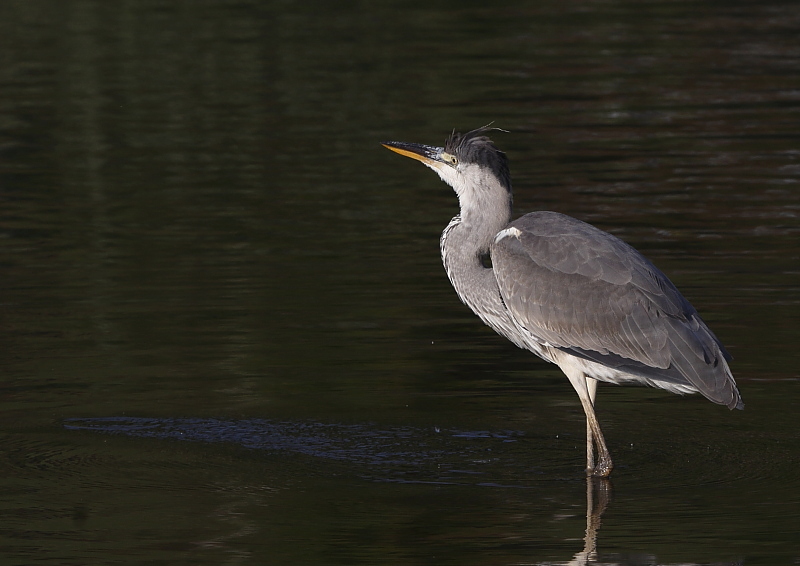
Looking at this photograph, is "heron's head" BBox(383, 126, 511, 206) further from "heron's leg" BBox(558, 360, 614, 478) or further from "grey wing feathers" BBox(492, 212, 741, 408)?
"heron's leg" BBox(558, 360, 614, 478)

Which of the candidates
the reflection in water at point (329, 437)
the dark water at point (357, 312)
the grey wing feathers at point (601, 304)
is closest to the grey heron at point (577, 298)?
the grey wing feathers at point (601, 304)

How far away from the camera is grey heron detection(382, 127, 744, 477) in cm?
782

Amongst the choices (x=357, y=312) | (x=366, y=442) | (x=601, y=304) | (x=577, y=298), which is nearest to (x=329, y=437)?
(x=366, y=442)

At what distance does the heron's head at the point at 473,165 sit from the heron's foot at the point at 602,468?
169 cm

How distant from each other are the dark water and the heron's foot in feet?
0.22

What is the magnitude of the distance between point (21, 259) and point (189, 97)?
30.6 feet

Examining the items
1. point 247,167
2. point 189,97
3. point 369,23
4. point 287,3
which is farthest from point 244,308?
point 287,3

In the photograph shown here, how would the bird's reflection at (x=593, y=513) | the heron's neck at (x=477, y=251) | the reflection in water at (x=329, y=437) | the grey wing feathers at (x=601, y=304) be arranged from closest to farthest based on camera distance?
1. the bird's reflection at (x=593, y=513)
2. the grey wing feathers at (x=601, y=304)
3. the reflection in water at (x=329, y=437)
4. the heron's neck at (x=477, y=251)

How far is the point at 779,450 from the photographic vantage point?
8.14 meters

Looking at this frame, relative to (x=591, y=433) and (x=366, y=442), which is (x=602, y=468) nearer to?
(x=591, y=433)

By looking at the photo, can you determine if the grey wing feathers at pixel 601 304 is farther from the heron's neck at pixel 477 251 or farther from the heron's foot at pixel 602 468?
the heron's foot at pixel 602 468

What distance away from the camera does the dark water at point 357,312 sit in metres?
7.30

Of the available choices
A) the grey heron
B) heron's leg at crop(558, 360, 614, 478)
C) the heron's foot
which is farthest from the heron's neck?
the heron's foot

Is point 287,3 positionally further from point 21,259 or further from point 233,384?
point 233,384
